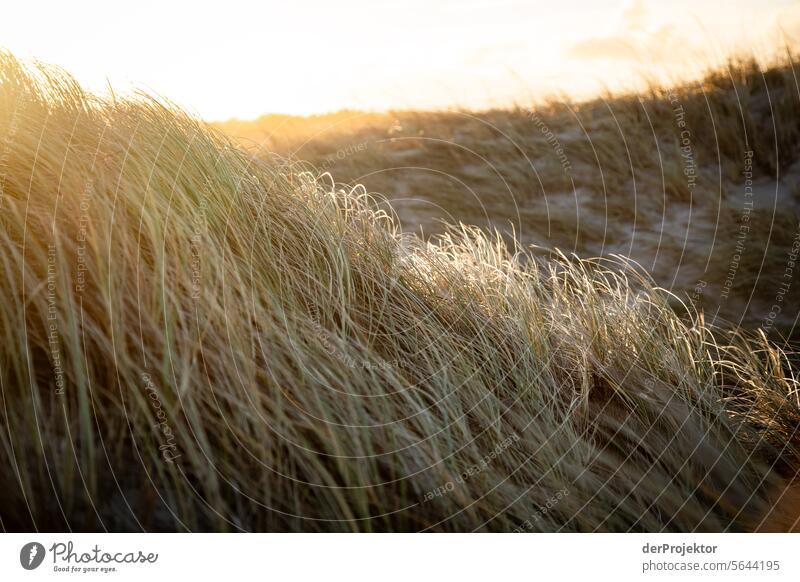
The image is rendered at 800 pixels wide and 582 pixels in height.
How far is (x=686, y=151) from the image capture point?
126 inches

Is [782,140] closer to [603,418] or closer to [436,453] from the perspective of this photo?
[603,418]

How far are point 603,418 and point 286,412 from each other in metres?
0.86

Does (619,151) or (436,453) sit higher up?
(619,151)

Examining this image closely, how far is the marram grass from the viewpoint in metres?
1.44

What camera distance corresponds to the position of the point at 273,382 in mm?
1509

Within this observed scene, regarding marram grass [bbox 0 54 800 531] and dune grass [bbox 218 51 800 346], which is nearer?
marram grass [bbox 0 54 800 531]
